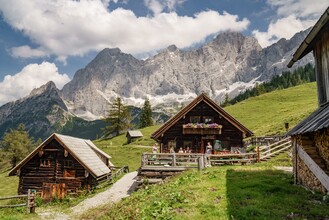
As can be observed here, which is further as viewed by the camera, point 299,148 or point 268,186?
point 268,186

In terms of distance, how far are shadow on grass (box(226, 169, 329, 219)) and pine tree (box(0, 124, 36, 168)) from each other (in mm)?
75043

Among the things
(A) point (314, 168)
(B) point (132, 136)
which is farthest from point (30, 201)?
(B) point (132, 136)

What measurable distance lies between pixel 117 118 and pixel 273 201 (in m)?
90.9

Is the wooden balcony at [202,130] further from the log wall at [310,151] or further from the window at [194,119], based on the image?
the log wall at [310,151]

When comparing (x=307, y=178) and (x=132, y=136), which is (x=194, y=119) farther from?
(x=132, y=136)

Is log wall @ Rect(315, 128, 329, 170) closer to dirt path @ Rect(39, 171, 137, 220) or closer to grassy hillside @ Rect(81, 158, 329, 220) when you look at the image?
grassy hillside @ Rect(81, 158, 329, 220)

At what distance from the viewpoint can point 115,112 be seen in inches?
3986

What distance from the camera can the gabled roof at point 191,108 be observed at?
37997 mm

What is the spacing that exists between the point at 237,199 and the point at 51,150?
1155 inches

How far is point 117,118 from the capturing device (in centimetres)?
10162

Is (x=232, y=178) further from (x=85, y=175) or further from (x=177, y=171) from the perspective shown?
(x=85, y=175)

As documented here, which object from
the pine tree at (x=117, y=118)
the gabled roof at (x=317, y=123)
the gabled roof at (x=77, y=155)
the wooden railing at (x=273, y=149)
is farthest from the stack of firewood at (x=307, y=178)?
the pine tree at (x=117, y=118)

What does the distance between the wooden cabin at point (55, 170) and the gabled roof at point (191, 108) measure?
8.96 meters

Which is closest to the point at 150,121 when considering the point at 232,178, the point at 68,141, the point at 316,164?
the point at 68,141
